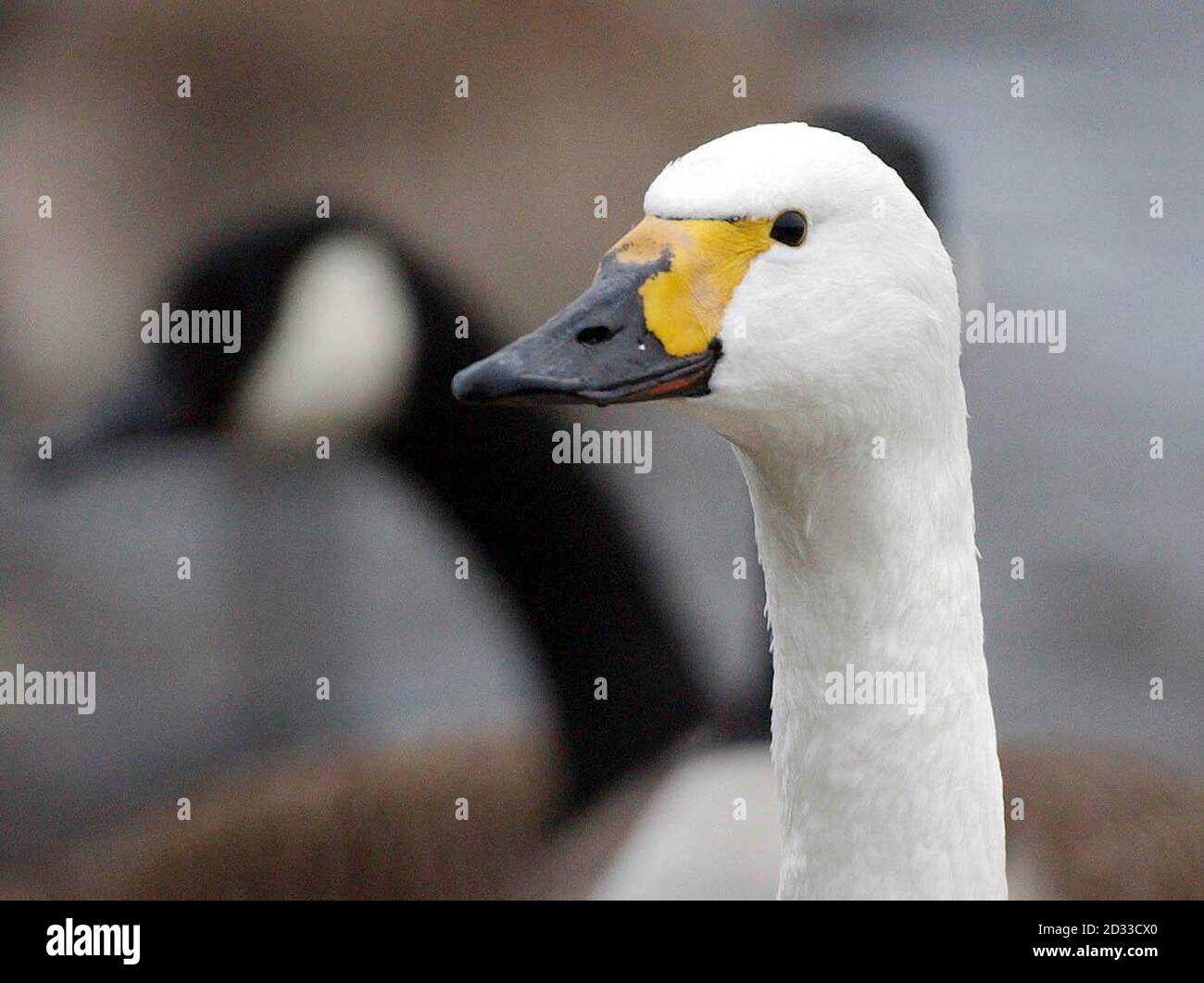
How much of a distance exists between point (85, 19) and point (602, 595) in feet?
3.60

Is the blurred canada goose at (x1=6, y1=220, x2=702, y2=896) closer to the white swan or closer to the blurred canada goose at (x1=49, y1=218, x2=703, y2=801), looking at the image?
the blurred canada goose at (x1=49, y1=218, x2=703, y2=801)

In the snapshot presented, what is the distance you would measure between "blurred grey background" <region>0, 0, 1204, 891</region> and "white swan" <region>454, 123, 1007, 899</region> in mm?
851

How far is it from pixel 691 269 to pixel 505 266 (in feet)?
3.73

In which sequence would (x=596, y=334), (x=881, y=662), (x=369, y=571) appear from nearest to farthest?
(x=596, y=334), (x=881, y=662), (x=369, y=571)

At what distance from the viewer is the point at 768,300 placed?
929 mm

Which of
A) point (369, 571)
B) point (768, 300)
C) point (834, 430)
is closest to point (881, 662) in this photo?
point (834, 430)

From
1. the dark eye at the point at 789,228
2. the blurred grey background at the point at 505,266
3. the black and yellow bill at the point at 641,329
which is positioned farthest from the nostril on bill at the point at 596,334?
the blurred grey background at the point at 505,266

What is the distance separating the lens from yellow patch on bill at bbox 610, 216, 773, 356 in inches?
35.6

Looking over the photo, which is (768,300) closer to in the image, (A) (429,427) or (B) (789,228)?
(B) (789,228)

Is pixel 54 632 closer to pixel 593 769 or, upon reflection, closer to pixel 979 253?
pixel 593 769

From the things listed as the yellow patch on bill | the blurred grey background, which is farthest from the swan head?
the blurred grey background

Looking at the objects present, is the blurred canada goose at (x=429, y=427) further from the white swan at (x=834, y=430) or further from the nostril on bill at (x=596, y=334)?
the nostril on bill at (x=596, y=334)

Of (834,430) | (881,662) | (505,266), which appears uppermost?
(505,266)

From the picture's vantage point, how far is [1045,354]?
1.89 m
